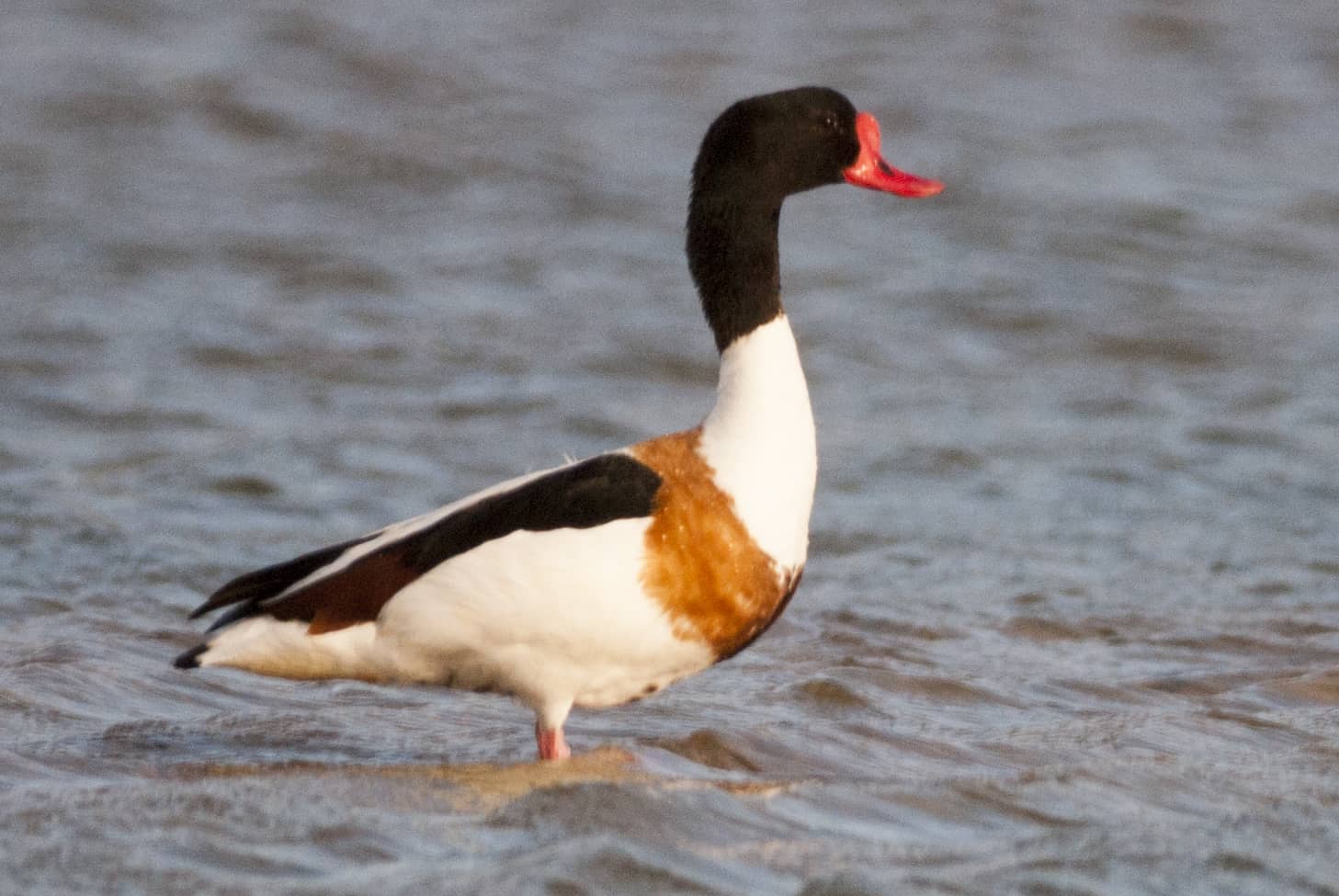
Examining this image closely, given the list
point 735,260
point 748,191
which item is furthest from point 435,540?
point 748,191

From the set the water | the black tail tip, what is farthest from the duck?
the water

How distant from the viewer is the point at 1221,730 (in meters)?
6.26

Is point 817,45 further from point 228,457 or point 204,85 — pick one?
point 228,457

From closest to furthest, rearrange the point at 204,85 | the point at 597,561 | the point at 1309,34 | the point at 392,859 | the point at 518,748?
1. the point at 392,859
2. the point at 597,561
3. the point at 518,748
4. the point at 204,85
5. the point at 1309,34

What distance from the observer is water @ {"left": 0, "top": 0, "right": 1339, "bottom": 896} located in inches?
199

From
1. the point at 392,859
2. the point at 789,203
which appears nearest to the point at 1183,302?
the point at 789,203

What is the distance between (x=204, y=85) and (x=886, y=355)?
6.10 m

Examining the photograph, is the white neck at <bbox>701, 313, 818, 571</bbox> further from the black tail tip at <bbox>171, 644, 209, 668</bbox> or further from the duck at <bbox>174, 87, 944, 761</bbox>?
the black tail tip at <bbox>171, 644, 209, 668</bbox>

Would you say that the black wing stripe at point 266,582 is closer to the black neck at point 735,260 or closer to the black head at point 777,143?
the black neck at point 735,260

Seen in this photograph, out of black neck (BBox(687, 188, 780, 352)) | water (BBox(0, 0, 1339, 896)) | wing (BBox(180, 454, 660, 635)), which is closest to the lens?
water (BBox(0, 0, 1339, 896))

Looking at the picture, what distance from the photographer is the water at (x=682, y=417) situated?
5059 millimetres

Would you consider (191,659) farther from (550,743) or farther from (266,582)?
(550,743)

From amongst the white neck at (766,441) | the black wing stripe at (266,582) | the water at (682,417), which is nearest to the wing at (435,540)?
the black wing stripe at (266,582)

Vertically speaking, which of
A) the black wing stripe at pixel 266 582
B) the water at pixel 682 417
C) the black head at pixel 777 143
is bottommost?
the water at pixel 682 417
